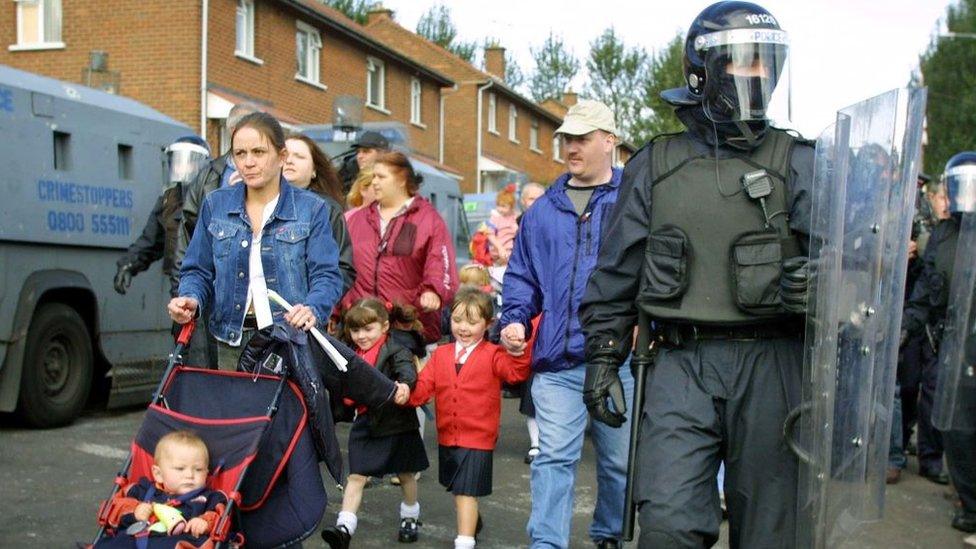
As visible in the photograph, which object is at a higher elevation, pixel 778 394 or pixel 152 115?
pixel 152 115

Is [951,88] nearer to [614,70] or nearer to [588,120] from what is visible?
[614,70]

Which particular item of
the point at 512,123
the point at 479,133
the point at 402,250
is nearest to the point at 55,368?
the point at 402,250

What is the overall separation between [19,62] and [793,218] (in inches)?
881

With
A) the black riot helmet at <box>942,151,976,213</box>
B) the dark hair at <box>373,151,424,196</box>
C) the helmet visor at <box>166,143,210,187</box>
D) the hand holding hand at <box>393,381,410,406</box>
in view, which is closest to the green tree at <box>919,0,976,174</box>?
the black riot helmet at <box>942,151,976,213</box>

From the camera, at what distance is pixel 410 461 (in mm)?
6203

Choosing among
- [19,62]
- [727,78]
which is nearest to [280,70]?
[19,62]

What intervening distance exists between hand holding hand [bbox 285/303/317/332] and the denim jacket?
33 cm

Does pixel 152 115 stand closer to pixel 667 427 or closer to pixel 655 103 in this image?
pixel 667 427

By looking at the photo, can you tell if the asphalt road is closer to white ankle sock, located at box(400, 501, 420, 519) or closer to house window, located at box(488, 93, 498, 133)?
white ankle sock, located at box(400, 501, 420, 519)

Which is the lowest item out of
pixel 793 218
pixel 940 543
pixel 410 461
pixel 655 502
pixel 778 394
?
pixel 940 543

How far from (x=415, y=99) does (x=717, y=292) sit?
30.7m

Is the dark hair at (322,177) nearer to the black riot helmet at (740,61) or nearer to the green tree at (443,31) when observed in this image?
the black riot helmet at (740,61)

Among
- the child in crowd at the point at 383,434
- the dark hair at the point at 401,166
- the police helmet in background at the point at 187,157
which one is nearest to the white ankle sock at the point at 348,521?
the child in crowd at the point at 383,434

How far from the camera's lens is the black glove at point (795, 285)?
149 inches
